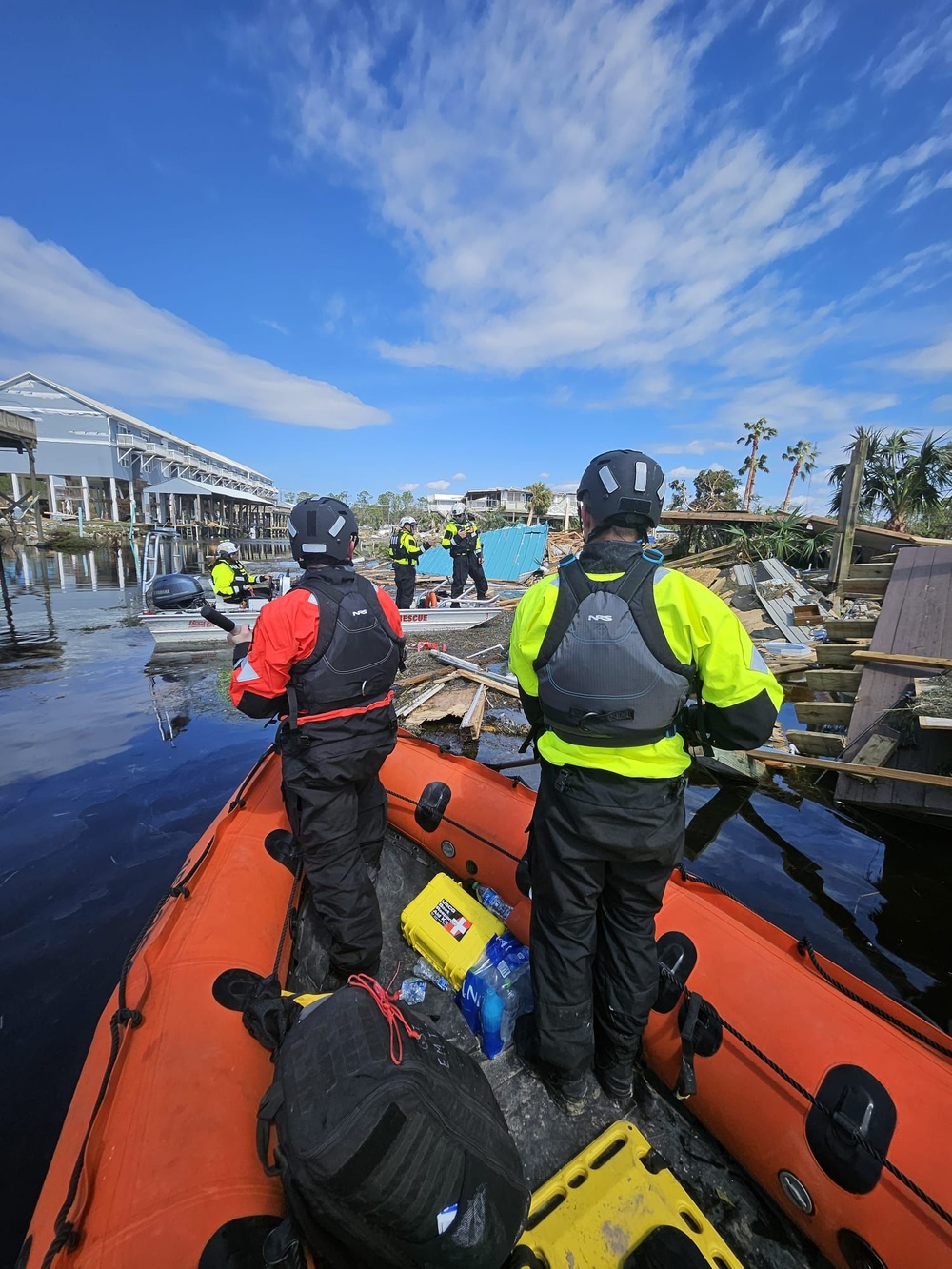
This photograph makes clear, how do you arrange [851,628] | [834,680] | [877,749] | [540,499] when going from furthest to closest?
[540,499], [851,628], [834,680], [877,749]

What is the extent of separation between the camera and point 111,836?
455 centimetres

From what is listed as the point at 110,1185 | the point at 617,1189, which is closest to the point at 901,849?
the point at 617,1189

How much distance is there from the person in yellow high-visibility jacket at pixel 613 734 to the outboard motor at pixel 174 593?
9898mm

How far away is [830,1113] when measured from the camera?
1668 mm

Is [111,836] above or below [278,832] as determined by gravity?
below

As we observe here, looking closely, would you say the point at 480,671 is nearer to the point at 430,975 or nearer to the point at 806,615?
the point at 430,975

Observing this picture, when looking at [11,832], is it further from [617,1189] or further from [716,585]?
[716,585]

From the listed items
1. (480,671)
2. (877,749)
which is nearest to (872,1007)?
(877,749)

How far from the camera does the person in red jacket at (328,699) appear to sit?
2.38 meters

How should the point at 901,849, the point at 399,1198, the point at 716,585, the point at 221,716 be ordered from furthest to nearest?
1. the point at 716,585
2. the point at 221,716
3. the point at 901,849
4. the point at 399,1198

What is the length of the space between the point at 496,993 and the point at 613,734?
1515mm

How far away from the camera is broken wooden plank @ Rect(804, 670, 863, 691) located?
5539 millimetres

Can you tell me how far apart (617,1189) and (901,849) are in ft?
13.7

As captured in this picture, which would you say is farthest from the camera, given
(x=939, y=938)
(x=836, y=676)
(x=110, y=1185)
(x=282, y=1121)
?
(x=836, y=676)
